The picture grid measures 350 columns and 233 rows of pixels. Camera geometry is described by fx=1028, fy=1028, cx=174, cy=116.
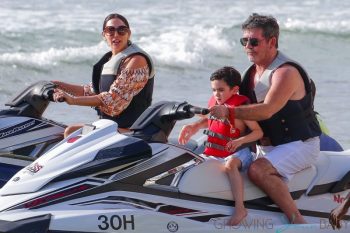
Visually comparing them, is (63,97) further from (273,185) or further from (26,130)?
(273,185)

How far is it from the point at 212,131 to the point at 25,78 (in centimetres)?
958

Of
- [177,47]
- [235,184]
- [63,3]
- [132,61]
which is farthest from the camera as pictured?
[63,3]

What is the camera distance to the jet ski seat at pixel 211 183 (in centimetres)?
600

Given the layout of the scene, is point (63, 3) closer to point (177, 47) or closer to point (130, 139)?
point (177, 47)

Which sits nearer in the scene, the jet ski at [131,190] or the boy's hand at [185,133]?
the jet ski at [131,190]

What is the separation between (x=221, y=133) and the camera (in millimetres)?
6176

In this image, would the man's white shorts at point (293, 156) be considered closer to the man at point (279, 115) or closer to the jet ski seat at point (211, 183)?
the man at point (279, 115)

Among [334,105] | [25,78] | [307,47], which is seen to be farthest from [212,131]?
[307,47]

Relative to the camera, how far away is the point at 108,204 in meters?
5.79

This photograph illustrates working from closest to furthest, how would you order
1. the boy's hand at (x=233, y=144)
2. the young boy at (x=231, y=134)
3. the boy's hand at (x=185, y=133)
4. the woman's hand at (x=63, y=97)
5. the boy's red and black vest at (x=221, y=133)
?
1. the boy's hand at (x=233, y=144)
2. the young boy at (x=231, y=134)
3. the boy's red and black vest at (x=221, y=133)
4. the boy's hand at (x=185, y=133)
5. the woman's hand at (x=63, y=97)

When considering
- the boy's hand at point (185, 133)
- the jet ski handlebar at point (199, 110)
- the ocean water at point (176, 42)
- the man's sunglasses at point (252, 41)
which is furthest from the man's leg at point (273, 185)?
the ocean water at point (176, 42)

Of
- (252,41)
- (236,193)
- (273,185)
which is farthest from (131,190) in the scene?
(252,41)

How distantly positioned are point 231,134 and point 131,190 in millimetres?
755

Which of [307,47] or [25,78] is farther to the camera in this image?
[307,47]
